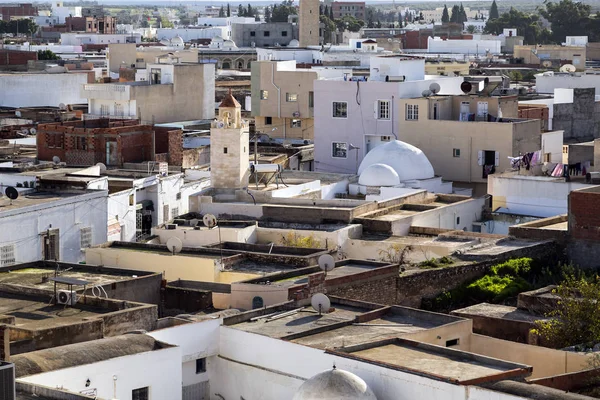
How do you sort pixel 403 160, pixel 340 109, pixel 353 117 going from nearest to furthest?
pixel 403 160 < pixel 353 117 < pixel 340 109

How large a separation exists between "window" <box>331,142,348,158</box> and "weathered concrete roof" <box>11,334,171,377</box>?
32.0 m

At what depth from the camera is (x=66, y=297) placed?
28.3 metres

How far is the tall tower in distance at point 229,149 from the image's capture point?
43.0 metres

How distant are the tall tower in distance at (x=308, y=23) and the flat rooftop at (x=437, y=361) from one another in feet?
291

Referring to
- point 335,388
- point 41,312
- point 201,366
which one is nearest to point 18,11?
point 41,312

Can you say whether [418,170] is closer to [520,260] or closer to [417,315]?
[520,260]

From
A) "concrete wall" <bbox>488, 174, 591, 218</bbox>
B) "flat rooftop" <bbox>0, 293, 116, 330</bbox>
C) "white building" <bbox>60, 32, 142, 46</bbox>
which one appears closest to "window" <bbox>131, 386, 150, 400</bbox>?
"flat rooftop" <bbox>0, 293, 116, 330</bbox>

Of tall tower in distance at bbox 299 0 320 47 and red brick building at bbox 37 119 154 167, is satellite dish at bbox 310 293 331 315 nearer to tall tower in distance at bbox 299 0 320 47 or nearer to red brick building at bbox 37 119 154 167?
red brick building at bbox 37 119 154 167

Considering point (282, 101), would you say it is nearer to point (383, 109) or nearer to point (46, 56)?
point (383, 109)

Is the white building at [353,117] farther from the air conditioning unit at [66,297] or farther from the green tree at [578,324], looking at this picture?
the air conditioning unit at [66,297]

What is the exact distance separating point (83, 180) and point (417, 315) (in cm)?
1589

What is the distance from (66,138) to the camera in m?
50.7

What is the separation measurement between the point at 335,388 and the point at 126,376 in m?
4.01

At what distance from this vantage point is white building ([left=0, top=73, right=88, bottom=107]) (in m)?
75.5
